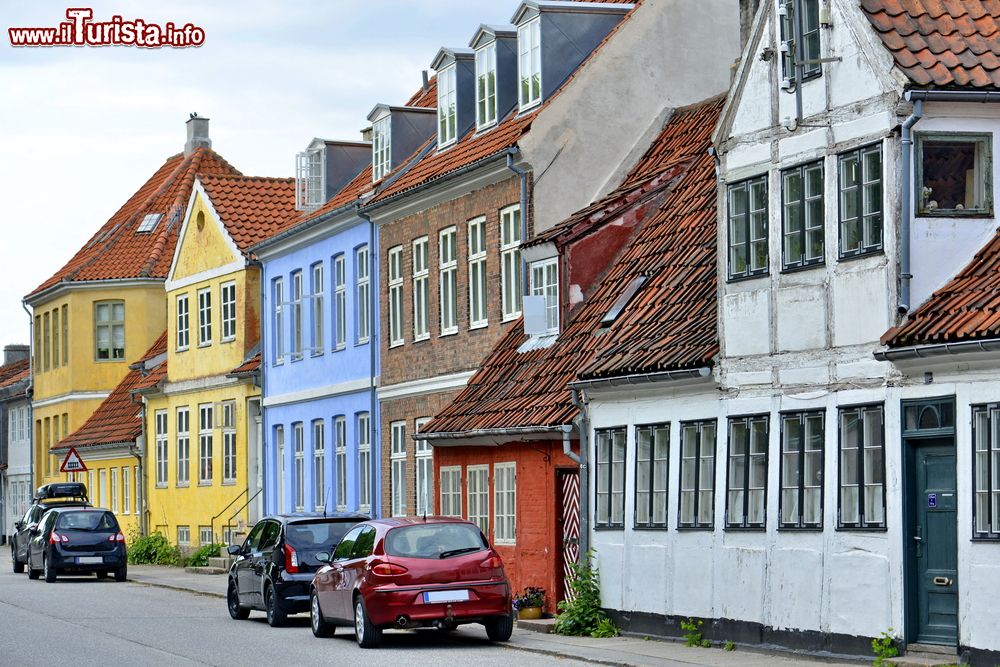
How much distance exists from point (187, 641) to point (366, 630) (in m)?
2.45

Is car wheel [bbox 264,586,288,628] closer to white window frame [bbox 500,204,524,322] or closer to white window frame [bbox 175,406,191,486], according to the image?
white window frame [bbox 500,204,524,322]

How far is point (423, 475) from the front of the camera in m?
34.9

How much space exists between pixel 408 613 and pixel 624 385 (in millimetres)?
3940

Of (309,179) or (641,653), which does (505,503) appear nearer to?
(641,653)

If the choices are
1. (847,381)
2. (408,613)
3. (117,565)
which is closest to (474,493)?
(408,613)

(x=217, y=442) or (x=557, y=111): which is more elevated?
(x=557, y=111)

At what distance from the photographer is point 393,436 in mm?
36875

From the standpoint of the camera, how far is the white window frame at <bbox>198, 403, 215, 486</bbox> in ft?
164

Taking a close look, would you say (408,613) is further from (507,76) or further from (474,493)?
(507,76)

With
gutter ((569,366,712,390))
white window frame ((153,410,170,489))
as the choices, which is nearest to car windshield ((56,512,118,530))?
white window frame ((153,410,170,489))

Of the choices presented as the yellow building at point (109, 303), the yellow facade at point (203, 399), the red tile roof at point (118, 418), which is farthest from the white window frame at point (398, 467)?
the yellow building at point (109, 303)

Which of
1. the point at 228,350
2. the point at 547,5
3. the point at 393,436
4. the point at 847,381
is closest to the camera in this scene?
the point at 847,381

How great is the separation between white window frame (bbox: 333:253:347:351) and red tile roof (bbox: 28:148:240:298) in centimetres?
2307

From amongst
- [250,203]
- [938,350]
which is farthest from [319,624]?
[250,203]
